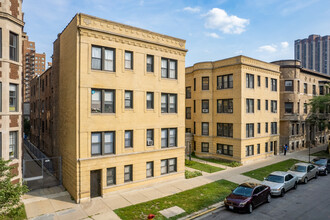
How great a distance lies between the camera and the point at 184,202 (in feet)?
53.9

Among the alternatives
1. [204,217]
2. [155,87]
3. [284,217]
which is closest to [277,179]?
[284,217]

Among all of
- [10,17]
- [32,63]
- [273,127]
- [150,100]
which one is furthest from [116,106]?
[32,63]

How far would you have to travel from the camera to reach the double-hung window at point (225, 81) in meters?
30.7

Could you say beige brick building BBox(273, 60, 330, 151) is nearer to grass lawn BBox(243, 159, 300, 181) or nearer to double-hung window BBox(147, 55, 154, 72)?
grass lawn BBox(243, 159, 300, 181)

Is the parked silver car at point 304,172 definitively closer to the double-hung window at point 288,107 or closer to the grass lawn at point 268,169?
the grass lawn at point 268,169

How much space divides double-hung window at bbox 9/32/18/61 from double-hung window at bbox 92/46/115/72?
552 centimetres

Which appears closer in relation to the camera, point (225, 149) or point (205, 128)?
point (225, 149)

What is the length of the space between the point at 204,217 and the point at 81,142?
10.4m

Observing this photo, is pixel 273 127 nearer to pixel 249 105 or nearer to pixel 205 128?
pixel 249 105

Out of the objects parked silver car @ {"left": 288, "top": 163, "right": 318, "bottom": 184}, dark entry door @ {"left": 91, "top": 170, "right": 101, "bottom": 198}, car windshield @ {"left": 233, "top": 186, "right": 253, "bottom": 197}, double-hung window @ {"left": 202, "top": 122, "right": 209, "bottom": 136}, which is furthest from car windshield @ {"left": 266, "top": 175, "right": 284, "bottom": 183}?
dark entry door @ {"left": 91, "top": 170, "right": 101, "bottom": 198}

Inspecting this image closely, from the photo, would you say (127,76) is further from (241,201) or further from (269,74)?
(269,74)

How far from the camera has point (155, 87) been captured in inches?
807

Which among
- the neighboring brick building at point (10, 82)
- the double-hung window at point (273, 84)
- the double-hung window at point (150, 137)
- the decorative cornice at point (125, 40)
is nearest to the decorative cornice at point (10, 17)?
the neighboring brick building at point (10, 82)

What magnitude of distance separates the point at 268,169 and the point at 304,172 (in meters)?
4.65
